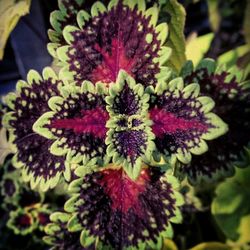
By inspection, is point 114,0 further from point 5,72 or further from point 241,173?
point 5,72

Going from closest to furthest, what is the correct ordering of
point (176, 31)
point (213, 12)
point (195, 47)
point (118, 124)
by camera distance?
point (118, 124)
point (176, 31)
point (195, 47)
point (213, 12)

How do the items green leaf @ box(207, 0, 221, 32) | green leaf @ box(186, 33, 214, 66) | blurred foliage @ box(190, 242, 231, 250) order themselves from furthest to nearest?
green leaf @ box(207, 0, 221, 32)
green leaf @ box(186, 33, 214, 66)
blurred foliage @ box(190, 242, 231, 250)

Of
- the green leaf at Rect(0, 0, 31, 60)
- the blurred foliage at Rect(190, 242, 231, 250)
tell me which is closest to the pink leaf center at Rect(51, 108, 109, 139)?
the green leaf at Rect(0, 0, 31, 60)

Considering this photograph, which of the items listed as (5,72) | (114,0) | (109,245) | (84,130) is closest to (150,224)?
(109,245)

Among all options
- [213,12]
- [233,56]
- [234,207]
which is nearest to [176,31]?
[233,56]

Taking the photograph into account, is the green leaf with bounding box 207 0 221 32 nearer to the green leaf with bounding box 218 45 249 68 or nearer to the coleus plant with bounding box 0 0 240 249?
the green leaf with bounding box 218 45 249 68

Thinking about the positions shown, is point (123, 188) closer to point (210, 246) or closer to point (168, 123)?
point (168, 123)

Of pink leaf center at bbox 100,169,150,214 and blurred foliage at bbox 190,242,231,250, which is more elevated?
pink leaf center at bbox 100,169,150,214
